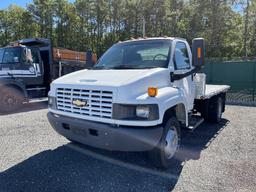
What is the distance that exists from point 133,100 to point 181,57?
1.98 metres

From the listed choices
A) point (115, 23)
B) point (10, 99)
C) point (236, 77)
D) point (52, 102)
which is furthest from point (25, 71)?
point (115, 23)

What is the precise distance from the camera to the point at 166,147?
440 centimetres

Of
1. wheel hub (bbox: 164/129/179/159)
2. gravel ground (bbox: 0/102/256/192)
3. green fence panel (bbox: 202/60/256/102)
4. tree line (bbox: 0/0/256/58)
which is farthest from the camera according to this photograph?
tree line (bbox: 0/0/256/58)

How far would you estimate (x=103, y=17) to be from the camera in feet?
144

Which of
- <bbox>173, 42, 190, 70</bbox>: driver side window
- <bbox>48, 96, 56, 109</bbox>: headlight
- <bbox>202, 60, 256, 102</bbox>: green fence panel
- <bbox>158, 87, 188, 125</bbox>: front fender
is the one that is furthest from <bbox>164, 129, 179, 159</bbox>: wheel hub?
<bbox>202, 60, 256, 102</bbox>: green fence panel

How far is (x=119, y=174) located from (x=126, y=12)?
4095cm

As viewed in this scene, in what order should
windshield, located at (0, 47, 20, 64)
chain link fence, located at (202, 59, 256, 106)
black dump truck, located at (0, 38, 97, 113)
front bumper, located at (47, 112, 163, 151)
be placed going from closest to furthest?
1. front bumper, located at (47, 112, 163, 151)
2. black dump truck, located at (0, 38, 97, 113)
3. windshield, located at (0, 47, 20, 64)
4. chain link fence, located at (202, 59, 256, 106)

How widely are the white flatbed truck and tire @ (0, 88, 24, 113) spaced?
5.31m

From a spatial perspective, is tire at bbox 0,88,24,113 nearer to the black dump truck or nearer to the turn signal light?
the black dump truck

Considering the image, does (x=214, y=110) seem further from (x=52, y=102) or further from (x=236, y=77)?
(x=236, y=77)

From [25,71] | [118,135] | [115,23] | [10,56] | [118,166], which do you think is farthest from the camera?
[115,23]

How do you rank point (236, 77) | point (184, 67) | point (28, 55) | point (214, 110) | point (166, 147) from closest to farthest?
1. point (166, 147)
2. point (184, 67)
3. point (214, 110)
4. point (28, 55)
5. point (236, 77)

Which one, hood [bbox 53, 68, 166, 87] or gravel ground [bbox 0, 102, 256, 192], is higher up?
hood [bbox 53, 68, 166, 87]

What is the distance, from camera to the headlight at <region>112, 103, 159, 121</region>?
148 inches
